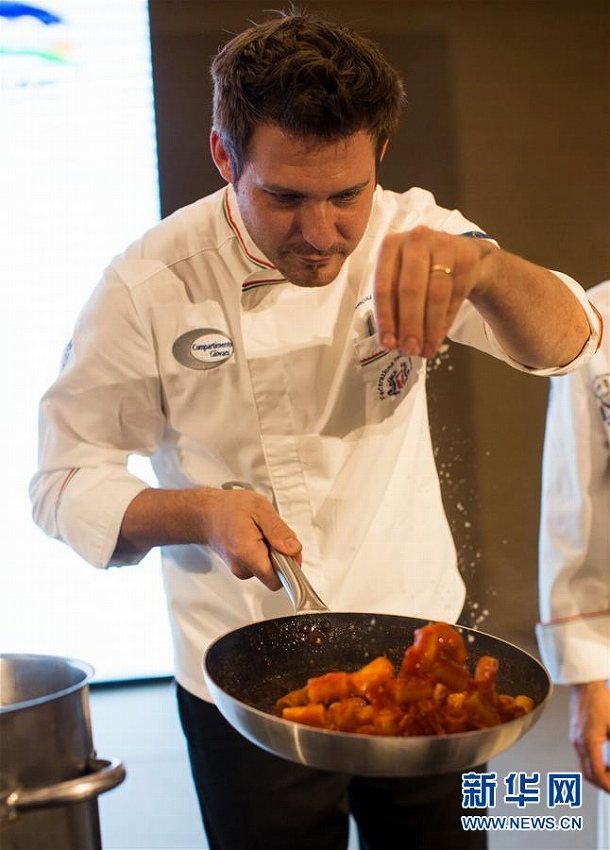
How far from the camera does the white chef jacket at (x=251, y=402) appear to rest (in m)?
1.12

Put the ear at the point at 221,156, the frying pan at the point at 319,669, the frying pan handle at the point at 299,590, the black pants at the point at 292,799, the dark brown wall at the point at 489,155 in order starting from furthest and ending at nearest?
the dark brown wall at the point at 489,155
the black pants at the point at 292,799
the ear at the point at 221,156
the frying pan handle at the point at 299,590
the frying pan at the point at 319,669

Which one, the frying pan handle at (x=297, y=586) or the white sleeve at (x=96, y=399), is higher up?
the white sleeve at (x=96, y=399)

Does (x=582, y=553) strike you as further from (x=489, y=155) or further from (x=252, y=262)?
(x=489, y=155)

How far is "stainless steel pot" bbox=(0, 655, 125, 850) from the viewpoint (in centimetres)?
71

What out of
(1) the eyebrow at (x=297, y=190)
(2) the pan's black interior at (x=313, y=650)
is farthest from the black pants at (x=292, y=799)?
→ (1) the eyebrow at (x=297, y=190)

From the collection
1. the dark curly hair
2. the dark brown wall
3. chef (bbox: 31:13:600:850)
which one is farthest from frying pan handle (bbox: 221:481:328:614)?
the dark brown wall

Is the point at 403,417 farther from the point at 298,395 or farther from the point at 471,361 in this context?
the point at 471,361

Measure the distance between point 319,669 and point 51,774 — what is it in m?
0.27

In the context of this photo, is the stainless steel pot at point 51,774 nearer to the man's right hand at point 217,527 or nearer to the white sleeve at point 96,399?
the man's right hand at point 217,527

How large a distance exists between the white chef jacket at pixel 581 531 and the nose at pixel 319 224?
0.42 m

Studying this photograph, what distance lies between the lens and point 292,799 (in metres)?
1.15

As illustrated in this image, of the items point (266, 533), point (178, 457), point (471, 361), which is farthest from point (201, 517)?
point (471, 361)

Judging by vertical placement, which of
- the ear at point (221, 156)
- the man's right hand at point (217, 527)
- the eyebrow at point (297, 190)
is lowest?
the man's right hand at point (217, 527)

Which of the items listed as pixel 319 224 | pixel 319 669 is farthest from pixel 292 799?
pixel 319 224
